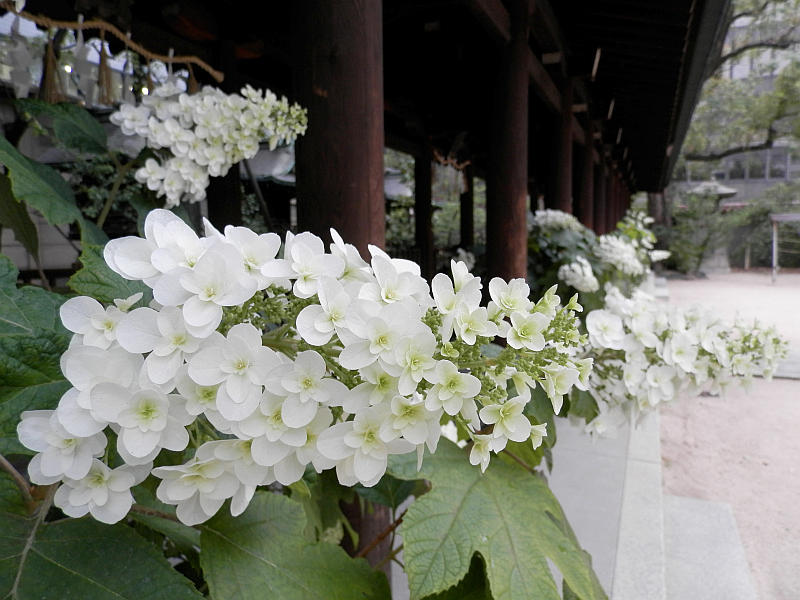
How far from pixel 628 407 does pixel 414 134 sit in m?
7.90

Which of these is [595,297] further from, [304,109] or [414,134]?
[414,134]

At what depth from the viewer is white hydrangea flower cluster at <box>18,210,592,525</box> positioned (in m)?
0.62

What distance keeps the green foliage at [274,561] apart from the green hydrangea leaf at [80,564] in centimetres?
7

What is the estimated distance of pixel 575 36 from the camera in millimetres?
4992

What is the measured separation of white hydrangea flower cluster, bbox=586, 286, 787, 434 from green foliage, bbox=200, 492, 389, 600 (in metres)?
0.81

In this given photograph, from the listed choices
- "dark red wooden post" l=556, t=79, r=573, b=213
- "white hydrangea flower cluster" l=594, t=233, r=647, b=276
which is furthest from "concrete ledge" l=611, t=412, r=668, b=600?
"dark red wooden post" l=556, t=79, r=573, b=213

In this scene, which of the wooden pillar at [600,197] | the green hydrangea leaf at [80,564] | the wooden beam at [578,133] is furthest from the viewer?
the wooden pillar at [600,197]

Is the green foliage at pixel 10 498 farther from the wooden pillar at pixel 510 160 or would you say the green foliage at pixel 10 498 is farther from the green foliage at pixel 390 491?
the wooden pillar at pixel 510 160

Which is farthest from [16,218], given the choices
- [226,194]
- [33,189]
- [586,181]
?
[586,181]

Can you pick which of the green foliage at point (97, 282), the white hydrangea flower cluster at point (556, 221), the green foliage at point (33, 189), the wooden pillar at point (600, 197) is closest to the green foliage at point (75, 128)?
the green foliage at point (33, 189)

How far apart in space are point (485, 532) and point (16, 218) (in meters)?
1.20

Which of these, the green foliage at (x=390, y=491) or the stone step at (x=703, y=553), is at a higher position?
the green foliage at (x=390, y=491)

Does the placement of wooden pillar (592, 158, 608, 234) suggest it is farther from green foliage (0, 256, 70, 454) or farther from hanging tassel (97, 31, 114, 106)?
green foliage (0, 256, 70, 454)

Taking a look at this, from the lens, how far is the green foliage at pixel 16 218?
1.29m
